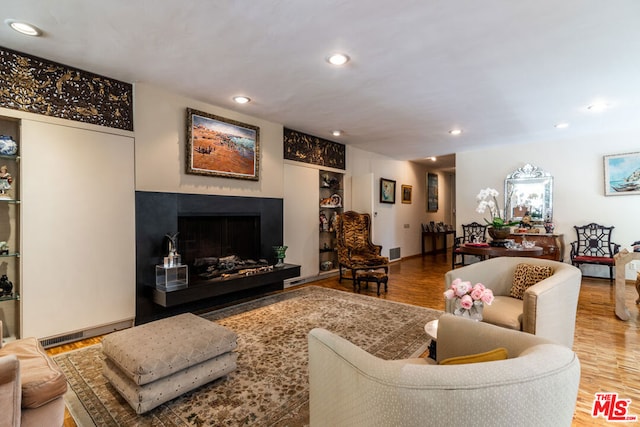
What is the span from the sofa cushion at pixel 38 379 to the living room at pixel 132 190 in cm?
135

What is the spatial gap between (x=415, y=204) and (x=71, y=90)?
24.9ft

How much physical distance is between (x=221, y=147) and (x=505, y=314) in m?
3.67

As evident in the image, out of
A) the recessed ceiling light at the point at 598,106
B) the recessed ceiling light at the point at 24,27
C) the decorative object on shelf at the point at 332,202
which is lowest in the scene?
the decorative object on shelf at the point at 332,202

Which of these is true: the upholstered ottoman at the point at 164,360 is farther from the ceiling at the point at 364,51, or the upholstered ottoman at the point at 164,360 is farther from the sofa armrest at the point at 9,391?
the ceiling at the point at 364,51

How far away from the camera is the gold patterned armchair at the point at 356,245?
16.9ft

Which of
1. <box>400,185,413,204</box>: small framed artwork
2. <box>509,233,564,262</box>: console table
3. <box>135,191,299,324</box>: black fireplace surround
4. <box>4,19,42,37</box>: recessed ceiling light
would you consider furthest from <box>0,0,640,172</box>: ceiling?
<box>400,185,413,204</box>: small framed artwork

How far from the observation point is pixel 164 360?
1.91 meters

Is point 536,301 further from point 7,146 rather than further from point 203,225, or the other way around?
point 7,146

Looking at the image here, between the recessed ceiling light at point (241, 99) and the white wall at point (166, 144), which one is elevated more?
the recessed ceiling light at point (241, 99)

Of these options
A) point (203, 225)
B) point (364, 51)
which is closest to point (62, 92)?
point (203, 225)

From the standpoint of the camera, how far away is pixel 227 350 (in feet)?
7.34

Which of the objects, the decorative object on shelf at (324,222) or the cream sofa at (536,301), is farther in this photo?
the decorative object on shelf at (324,222)

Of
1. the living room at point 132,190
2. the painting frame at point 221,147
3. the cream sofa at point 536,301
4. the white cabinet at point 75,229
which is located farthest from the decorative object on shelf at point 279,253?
the cream sofa at point 536,301

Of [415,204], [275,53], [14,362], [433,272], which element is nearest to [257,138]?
[275,53]
